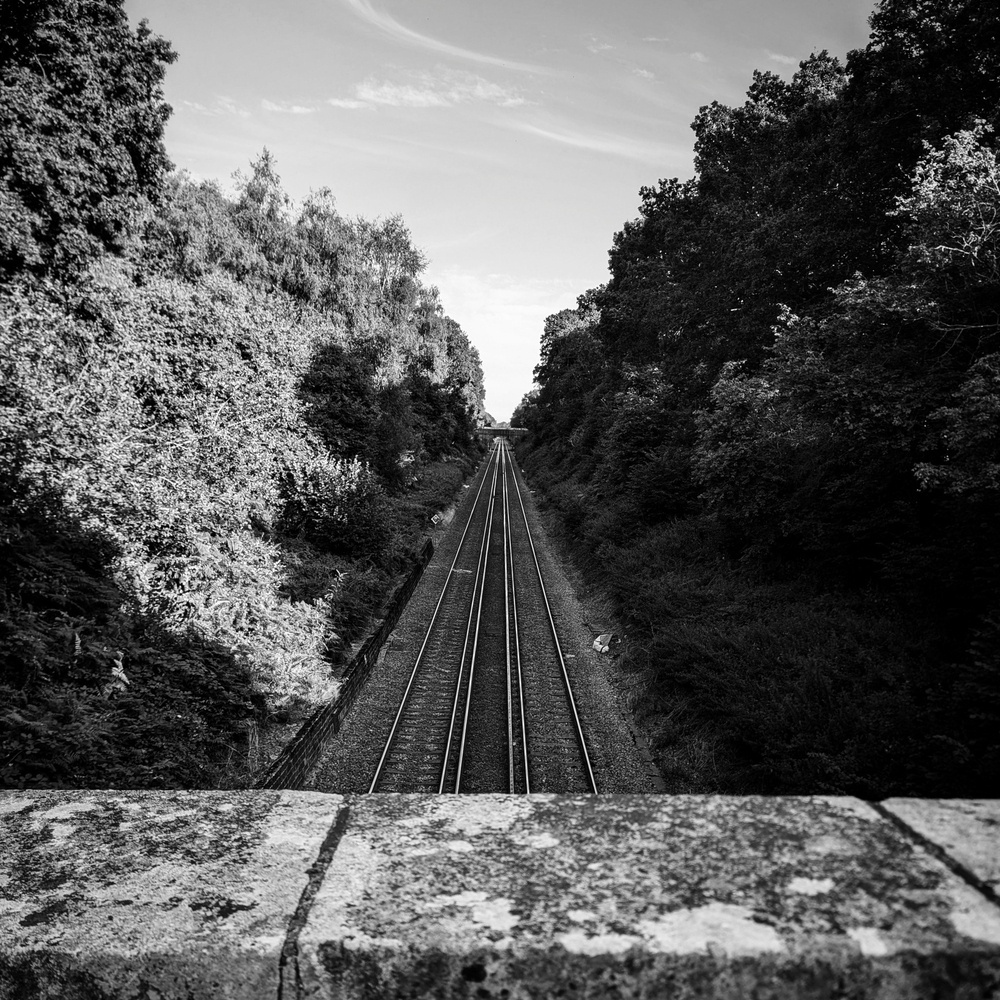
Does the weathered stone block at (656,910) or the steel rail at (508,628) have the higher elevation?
the weathered stone block at (656,910)

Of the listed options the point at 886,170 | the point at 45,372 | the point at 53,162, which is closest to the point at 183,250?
the point at 53,162

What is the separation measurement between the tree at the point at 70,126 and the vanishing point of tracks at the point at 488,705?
14060mm

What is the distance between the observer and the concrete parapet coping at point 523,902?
1.08 meters

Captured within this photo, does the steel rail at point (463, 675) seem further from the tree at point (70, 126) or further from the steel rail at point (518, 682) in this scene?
the tree at point (70, 126)

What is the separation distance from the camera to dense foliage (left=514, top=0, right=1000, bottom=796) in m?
7.68

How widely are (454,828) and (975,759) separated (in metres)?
6.42

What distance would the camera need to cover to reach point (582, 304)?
5556 centimetres

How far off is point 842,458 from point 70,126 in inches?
802

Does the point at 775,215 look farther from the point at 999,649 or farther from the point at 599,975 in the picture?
the point at 599,975

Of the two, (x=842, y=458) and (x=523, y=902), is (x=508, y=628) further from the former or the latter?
(x=523, y=902)

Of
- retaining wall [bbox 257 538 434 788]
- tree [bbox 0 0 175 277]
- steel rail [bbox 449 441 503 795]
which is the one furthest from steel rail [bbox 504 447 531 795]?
tree [bbox 0 0 175 277]

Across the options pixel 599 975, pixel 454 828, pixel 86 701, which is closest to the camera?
pixel 599 975

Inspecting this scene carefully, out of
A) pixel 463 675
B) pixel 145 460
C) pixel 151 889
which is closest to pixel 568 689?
pixel 463 675

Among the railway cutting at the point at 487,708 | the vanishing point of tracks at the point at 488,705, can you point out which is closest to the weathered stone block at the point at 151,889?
the railway cutting at the point at 487,708
